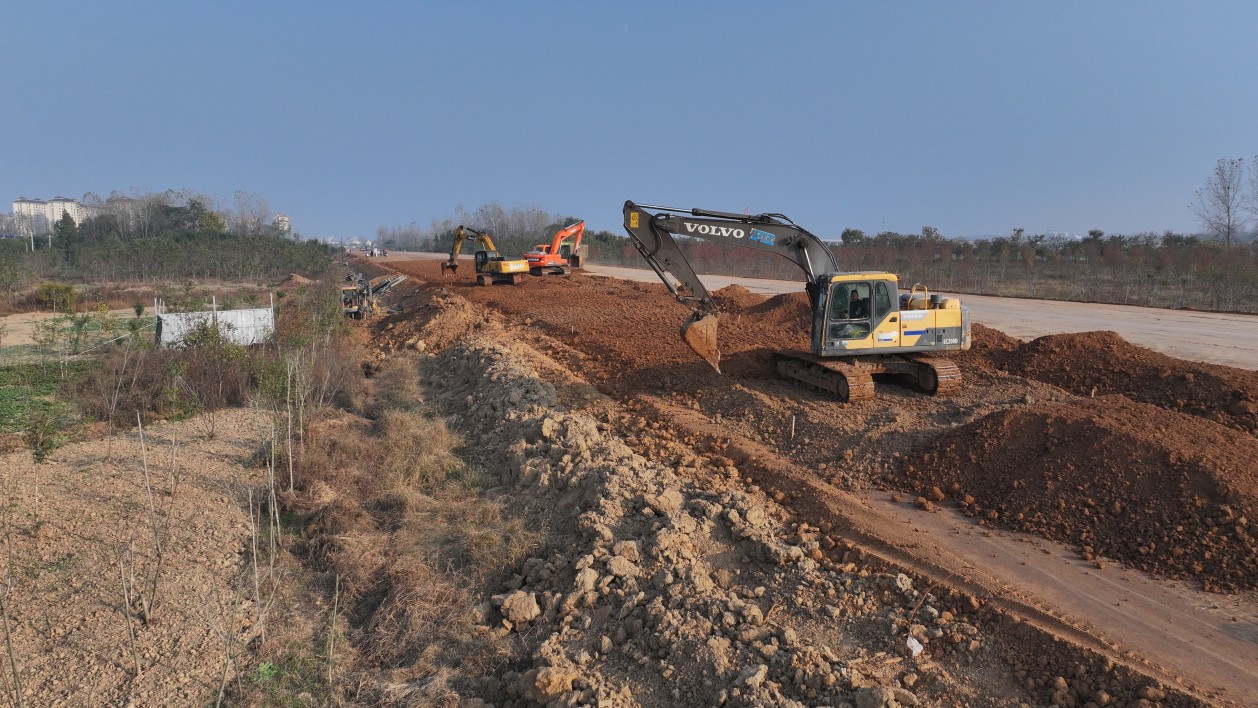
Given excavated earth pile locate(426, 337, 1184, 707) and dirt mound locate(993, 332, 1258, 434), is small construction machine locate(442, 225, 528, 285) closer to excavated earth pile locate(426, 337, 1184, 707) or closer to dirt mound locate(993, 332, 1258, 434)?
dirt mound locate(993, 332, 1258, 434)

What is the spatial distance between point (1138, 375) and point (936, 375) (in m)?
4.03

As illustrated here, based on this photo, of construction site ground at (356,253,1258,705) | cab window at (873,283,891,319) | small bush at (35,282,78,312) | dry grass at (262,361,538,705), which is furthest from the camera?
small bush at (35,282,78,312)

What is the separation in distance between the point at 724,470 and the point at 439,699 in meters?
4.53

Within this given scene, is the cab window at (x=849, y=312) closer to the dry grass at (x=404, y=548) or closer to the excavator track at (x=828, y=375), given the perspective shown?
the excavator track at (x=828, y=375)

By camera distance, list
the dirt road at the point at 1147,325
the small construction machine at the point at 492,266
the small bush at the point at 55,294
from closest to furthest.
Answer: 1. the dirt road at the point at 1147,325
2. the small bush at the point at 55,294
3. the small construction machine at the point at 492,266

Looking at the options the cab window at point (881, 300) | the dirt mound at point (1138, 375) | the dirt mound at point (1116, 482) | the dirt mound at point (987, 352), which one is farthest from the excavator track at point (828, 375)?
the dirt mound at point (1138, 375)

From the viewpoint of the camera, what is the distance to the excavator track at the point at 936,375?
36.5ft

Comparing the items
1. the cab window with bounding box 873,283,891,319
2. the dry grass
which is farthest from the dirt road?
the dry grass

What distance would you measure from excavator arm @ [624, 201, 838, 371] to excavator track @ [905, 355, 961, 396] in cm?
209

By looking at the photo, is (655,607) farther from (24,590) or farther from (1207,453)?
(1207,453)

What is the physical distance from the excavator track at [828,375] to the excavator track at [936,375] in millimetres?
985

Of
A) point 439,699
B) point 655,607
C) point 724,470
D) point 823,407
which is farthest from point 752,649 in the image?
point 823,407

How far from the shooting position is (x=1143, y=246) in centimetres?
4438

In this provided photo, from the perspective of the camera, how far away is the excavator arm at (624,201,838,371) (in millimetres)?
11312
